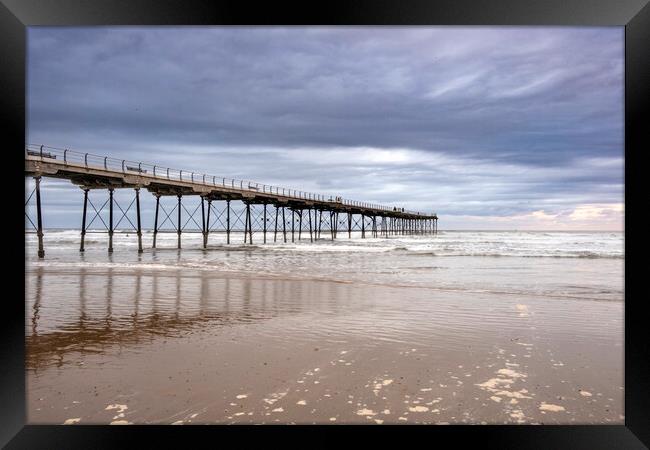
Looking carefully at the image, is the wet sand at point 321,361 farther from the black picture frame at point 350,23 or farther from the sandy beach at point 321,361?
the black picture frame at point 350,23

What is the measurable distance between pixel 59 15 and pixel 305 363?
3634 mm

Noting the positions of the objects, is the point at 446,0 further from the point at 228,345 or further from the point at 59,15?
the point at 228,345

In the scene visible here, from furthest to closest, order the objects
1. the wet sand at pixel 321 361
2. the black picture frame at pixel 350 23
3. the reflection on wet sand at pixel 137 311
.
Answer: the reflection on wet sand at pixel 137 311 → the wet sand at pixel 321 361 → the black picture frame at pixel 350 23

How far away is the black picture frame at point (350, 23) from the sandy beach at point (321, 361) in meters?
0.30

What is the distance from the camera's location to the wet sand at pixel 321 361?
330 centimetres

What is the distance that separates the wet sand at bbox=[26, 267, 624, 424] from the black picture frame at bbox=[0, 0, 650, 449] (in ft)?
0.95

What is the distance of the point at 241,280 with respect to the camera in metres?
12.2

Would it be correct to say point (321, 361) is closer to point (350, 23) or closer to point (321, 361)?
point (321, 361)

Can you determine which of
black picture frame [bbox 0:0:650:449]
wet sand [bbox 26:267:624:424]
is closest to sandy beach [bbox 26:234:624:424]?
wet sand [bbox 26:267:624:424]

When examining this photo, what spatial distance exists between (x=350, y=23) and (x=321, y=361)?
3182mm

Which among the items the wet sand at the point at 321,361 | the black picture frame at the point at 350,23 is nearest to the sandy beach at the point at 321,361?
the wet sand at the point at 321,361

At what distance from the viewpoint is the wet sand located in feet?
10.8

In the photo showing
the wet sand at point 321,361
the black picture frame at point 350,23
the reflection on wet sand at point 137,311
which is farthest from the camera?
the reflection on wet sand at point 137,311
